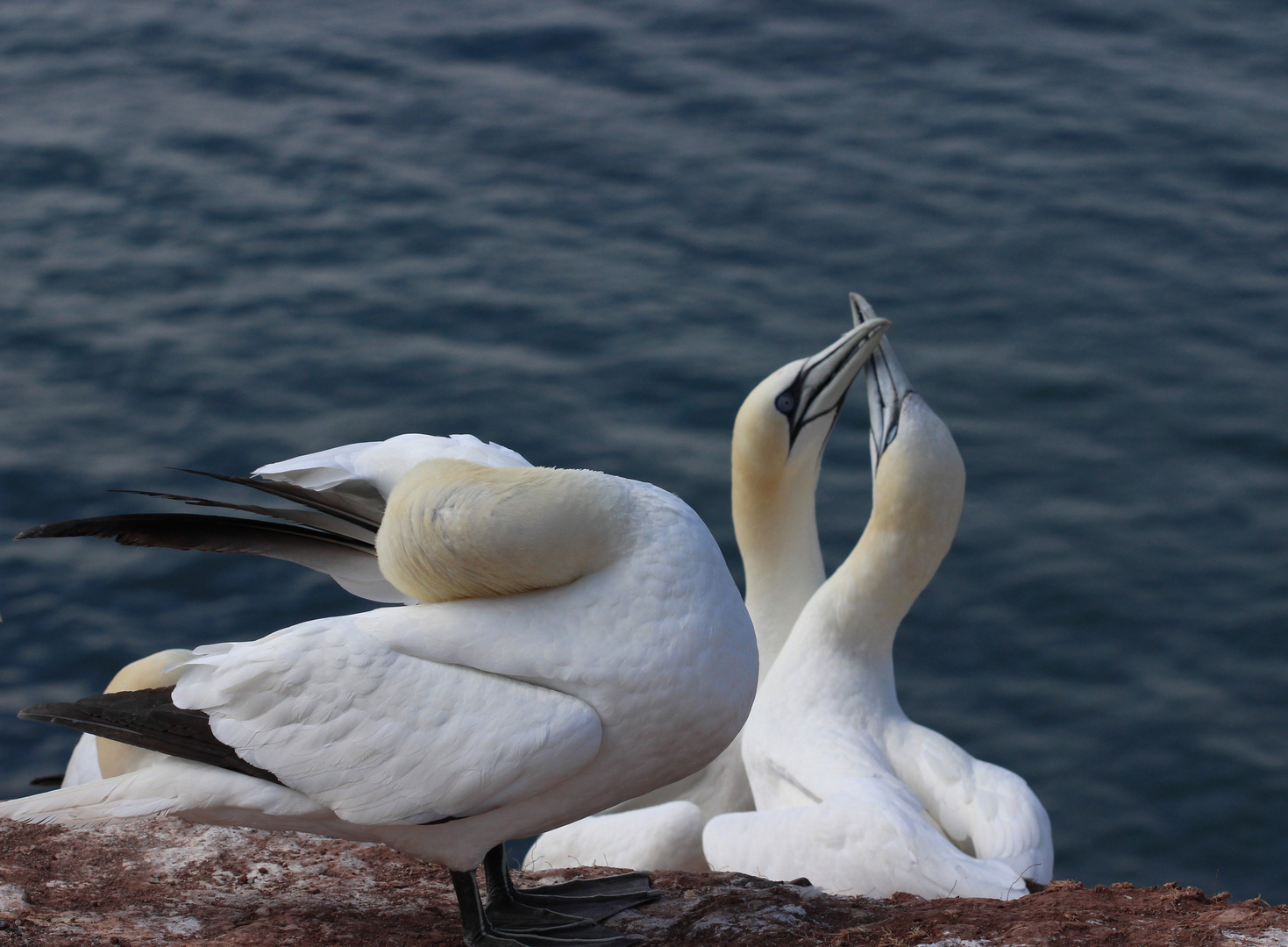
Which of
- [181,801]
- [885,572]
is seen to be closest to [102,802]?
[181,801]

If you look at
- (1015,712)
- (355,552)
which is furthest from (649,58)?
(355,552)

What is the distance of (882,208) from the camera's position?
10461 mm

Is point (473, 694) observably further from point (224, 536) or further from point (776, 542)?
point (776, 542)

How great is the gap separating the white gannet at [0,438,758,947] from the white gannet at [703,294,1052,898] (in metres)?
1.16

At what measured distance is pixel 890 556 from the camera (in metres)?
5.66

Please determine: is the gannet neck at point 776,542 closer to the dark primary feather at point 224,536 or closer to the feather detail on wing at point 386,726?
the dark primary feather at point 224,536

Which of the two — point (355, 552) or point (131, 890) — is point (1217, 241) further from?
point (131, 890)

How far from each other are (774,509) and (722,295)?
3.55 meters

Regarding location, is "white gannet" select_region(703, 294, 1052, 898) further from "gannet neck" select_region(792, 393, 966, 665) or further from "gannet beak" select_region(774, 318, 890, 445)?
"gannet beak" select_region(774, 318, 890, 445)

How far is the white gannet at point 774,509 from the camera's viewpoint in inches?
235

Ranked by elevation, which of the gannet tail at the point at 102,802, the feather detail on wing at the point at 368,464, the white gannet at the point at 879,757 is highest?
the feather detail on wing at the point at 368,464

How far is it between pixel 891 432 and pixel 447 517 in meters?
2.62

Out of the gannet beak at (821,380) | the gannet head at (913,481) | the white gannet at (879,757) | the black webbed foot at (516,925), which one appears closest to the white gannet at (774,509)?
the gannet beak at (821,380)

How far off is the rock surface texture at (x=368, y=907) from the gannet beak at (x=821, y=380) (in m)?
2.44
